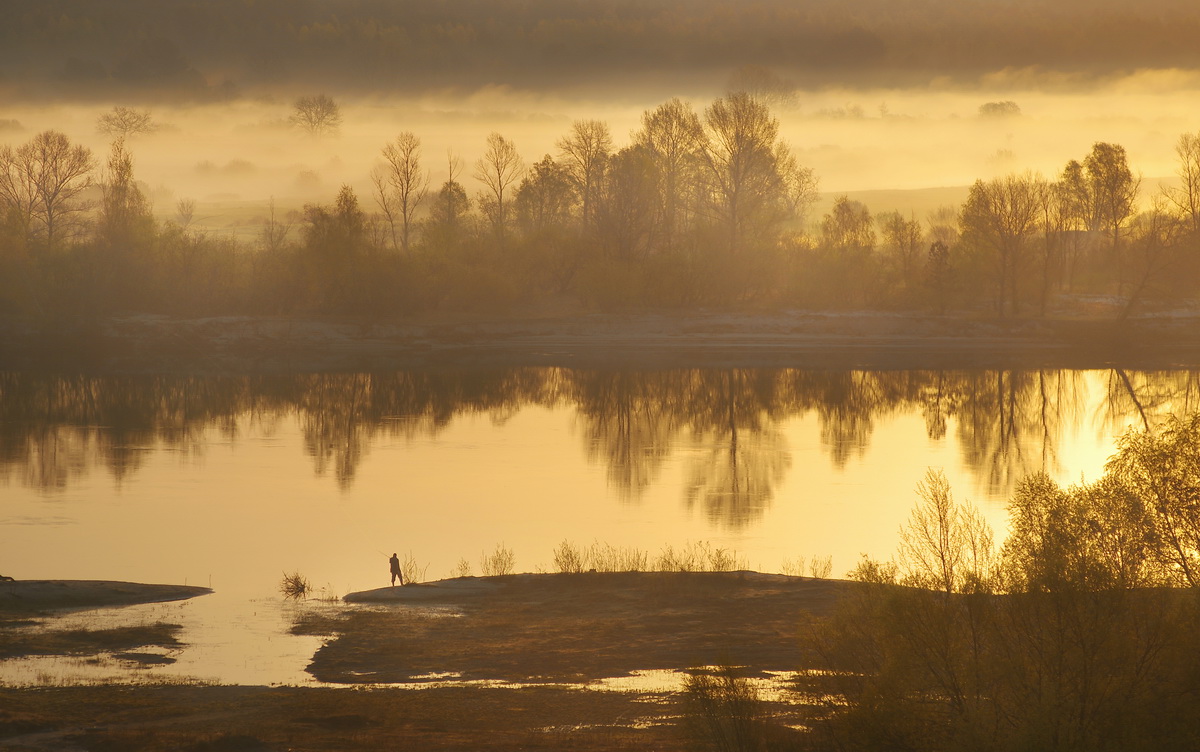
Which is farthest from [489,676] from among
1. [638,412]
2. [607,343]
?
[607,343]

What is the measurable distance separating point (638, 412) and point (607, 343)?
31.3m

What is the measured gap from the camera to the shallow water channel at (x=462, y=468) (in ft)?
87.8

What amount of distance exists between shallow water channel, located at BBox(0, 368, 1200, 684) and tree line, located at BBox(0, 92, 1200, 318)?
19.3 m

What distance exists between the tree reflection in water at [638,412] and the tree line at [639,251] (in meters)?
18.6

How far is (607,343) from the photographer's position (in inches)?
3302

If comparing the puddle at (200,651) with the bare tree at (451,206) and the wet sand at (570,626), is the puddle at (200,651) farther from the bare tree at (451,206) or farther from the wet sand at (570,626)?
the bare tree at (451,206)

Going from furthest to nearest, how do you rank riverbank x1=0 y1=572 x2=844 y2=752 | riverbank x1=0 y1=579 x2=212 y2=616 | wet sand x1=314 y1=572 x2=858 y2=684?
riverbank x1=0 y1=579 x2=212 y2=616, wet sand x1=314 y1=572 x2=858 y2=684, riverbank x1=0 y1=572 x2=844 y2=752

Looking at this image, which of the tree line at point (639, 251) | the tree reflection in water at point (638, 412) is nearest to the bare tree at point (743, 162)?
the tree line at point (639, 251)

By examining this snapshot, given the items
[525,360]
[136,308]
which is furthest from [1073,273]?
[136,308]

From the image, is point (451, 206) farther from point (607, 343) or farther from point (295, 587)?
point (295, 587)

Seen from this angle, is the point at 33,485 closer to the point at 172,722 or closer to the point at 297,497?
the point at 297,497

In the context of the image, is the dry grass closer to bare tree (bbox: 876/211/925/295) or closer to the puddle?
the puddle

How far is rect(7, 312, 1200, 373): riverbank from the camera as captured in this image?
74.0m

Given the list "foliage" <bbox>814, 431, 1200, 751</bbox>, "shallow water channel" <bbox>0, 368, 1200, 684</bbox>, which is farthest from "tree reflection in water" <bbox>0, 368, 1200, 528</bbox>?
"foliage" <bbox>814, 431, 1200, 751</bbox>
